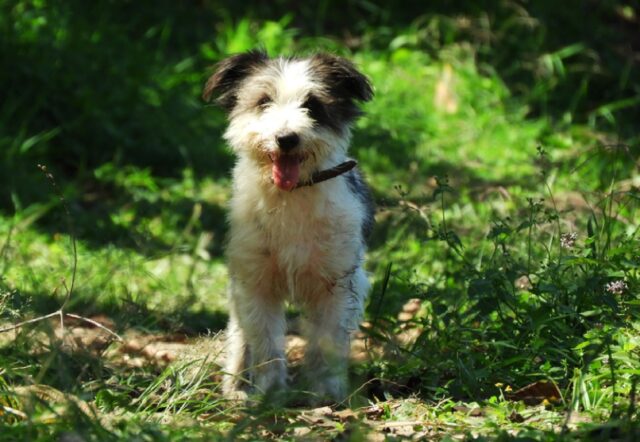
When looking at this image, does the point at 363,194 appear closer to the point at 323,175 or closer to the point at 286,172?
the point at 323,175

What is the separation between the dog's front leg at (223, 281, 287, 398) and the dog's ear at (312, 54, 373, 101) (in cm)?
93

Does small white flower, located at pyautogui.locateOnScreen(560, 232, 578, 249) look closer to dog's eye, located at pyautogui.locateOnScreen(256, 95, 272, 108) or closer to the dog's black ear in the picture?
dog's eye, located at pyautogui.locateOnScreen(256, 95, 272, 108)

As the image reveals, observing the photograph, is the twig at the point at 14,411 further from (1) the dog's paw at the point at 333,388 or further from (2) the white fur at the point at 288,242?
(1) the dog's paw at the point at 333,388

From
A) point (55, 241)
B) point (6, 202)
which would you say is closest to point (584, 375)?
point (55, 241)

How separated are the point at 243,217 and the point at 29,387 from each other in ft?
4.63

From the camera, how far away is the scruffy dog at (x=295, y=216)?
4742mm

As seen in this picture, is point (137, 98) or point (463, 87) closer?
point (137, 98)

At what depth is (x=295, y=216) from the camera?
480cm

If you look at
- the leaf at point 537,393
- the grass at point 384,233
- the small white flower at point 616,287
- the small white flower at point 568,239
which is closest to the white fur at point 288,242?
the grass at point 384,233

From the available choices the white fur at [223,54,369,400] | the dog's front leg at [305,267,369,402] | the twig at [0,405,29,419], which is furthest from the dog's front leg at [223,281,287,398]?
the twig at [0,405,29,419]

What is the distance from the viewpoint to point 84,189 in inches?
324

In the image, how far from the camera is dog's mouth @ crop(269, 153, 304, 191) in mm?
4711

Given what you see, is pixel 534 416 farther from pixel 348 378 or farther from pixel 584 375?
pixel 348 378

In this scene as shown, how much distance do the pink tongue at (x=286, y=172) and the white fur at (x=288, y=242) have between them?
5 centimetres
